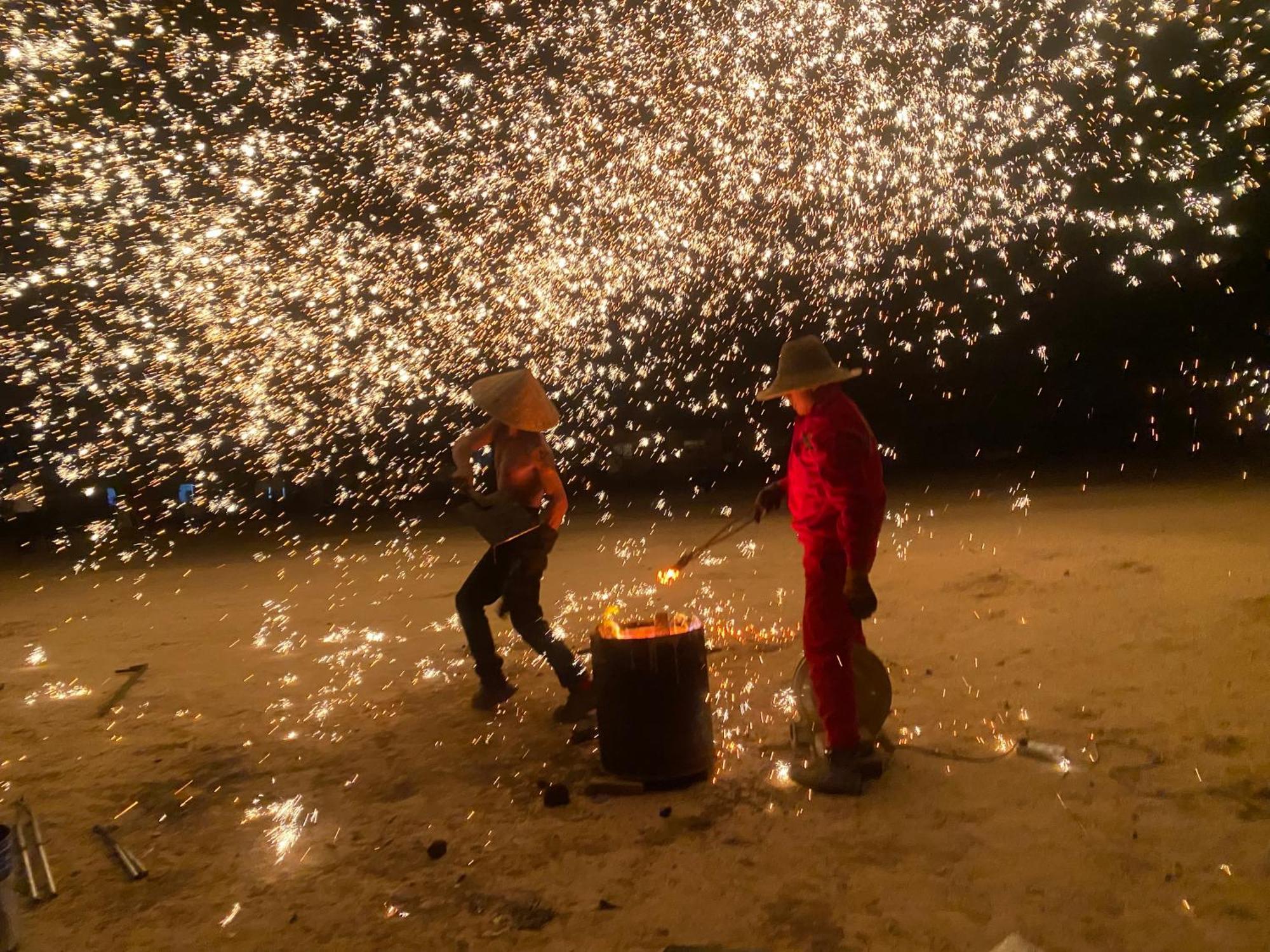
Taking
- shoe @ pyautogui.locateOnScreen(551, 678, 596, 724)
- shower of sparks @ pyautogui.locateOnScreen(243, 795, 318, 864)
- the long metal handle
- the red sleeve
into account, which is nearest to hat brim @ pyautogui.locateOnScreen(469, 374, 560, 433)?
shoe @ pyautogui.locateOnScreen(551, 678, 596, 724)

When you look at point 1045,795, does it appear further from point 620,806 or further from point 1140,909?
point 620,806

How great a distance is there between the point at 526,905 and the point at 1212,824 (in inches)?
97.7

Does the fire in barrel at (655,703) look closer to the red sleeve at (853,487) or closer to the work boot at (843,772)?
the work boot at (843,772)

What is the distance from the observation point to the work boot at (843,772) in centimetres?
390

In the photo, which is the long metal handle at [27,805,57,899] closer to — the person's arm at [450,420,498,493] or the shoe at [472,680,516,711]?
the shoe at [472,680,516,711]

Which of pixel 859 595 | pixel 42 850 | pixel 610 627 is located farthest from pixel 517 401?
pixel 42 850

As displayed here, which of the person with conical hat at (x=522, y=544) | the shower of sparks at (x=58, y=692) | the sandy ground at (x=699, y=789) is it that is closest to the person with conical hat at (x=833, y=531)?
the sandy ground at (x=699, y=789)

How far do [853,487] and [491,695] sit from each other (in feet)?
8.62

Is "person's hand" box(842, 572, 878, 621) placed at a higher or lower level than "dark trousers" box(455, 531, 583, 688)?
higher

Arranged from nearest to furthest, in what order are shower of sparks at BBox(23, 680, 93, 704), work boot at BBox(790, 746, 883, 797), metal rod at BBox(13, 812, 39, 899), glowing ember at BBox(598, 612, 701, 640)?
1. metal rod at BBox(13, 812, 39, 899)
2. work boot at BBox(790, 746, 883, 797)
3. glowing ember at BBox(598, 612, 701, 640)
4. shower of sparks at BBox(23, 680, 93, 704)

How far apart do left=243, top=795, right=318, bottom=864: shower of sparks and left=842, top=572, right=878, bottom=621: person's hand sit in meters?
2.43

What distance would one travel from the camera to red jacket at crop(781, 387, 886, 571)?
12.3 ft

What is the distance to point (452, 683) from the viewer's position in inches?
236

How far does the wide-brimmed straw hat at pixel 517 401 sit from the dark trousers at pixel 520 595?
59 cm
